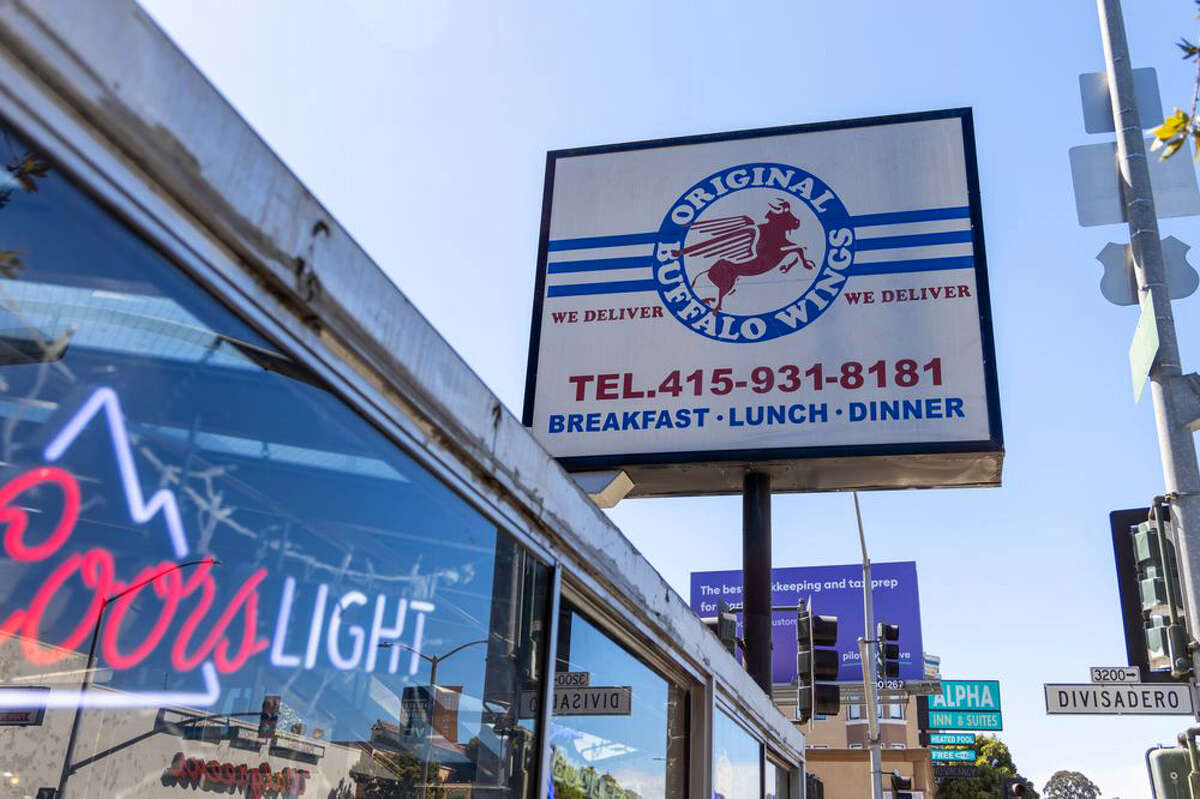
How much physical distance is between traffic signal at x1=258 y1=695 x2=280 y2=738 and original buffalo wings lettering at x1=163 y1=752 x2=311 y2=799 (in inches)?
2.8

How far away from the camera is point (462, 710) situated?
10.7 ft

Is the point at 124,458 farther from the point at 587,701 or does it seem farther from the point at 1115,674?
the point at 1115,674

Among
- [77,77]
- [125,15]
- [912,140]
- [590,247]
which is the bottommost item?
[77,77]

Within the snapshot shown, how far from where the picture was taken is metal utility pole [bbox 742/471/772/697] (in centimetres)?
902

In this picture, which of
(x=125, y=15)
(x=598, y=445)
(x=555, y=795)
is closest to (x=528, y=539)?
(x=555, y=795)

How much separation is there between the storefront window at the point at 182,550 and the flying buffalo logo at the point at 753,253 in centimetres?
640

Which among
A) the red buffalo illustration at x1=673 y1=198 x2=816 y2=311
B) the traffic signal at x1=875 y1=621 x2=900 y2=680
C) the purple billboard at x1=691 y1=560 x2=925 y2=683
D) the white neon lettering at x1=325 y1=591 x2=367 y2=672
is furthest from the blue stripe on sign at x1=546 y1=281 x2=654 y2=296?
the purple billboard at x1=691 y1=560 x2=925 y2=683

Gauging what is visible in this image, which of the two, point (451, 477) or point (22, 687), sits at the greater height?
point (451, 477)

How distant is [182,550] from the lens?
7.47 feet

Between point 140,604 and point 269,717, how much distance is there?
480mm

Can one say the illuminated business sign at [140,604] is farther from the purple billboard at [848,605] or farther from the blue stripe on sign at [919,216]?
the purple billboard at [848,605]

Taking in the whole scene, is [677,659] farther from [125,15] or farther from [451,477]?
[125,15]

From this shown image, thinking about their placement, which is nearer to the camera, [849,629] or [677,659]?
[677,659]

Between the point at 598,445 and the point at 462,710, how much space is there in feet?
19.1
